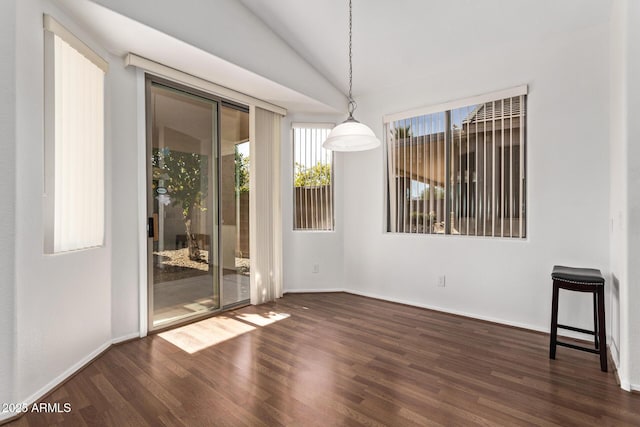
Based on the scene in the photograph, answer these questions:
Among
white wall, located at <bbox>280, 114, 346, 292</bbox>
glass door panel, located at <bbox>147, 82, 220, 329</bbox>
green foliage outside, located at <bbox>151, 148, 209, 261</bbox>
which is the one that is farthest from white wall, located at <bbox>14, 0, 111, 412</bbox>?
white wall, located at <bbox>280, 114, 346, 292</bbox>

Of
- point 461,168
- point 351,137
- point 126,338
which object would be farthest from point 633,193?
point 126,338

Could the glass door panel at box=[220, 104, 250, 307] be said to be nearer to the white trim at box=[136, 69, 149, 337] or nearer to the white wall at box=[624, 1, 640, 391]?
the white trim at box=[136, 69, 149, 337]

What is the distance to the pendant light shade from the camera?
243 cm

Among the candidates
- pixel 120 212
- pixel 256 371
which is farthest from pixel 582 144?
pixel 120 212

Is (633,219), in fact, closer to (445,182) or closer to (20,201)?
(445,182)

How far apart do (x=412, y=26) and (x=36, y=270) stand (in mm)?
3801

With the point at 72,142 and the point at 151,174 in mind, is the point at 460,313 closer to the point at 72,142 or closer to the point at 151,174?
the point at 151,174

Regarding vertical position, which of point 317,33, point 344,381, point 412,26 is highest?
point 317,33

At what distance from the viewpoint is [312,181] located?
15.4 feet

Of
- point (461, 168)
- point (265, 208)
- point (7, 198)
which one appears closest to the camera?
point (7, 198)

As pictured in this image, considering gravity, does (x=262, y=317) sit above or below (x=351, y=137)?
below

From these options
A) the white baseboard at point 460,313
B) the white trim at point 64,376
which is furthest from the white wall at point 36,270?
the white baseboard at point 460,313

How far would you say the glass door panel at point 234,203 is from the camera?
382cm

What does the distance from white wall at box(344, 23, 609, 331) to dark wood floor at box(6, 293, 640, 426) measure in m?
0.40
